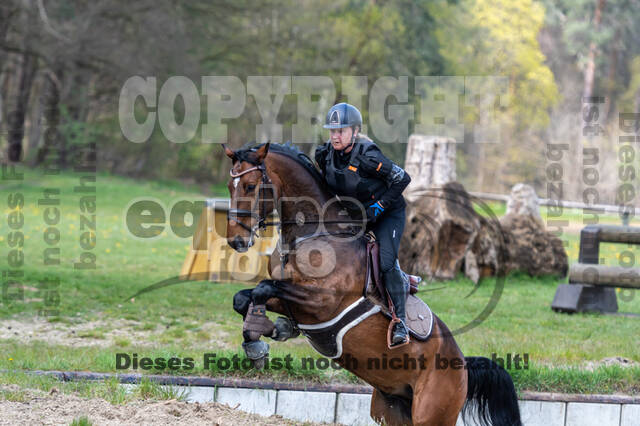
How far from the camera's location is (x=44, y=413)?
180 inches

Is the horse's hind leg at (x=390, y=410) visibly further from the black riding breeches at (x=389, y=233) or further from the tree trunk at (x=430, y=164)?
the tree trunk at (x=430, y=164)

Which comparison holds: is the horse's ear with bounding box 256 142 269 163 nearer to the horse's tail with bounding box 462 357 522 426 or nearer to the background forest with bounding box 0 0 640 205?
the horse's tail with bounding box 462 357 522 426

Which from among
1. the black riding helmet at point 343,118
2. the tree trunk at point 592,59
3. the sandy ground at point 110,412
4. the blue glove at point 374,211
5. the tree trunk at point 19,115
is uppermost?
the tree trunk at point 592,59

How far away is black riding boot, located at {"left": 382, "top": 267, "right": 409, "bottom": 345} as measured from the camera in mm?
4711

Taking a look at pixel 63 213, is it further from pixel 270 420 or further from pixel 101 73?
pixel 270 420

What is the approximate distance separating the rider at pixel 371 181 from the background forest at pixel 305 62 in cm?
1616

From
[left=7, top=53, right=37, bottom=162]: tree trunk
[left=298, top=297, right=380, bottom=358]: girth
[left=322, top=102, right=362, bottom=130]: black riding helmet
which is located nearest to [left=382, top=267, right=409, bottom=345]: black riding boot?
[left=298, top=297, right=380, bottom=358]: girth

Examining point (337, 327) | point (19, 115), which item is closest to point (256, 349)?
point (337, 327)

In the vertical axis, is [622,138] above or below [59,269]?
above

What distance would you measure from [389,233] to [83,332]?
477 cm

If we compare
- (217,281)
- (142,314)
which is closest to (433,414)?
(142,314)

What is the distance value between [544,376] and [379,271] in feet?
7.79

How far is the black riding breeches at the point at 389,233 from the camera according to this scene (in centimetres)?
473

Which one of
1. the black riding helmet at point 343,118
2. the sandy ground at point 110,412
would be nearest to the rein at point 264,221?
the black riding helmet at point 343,118
